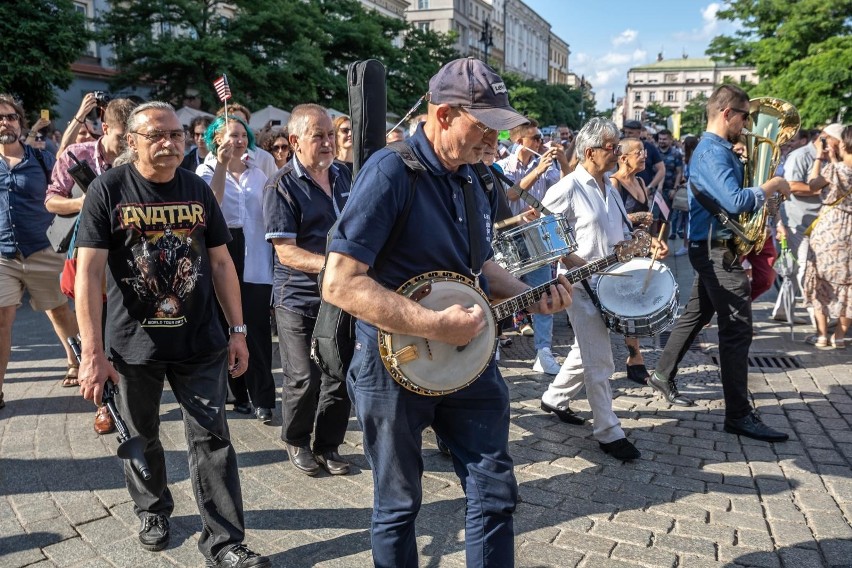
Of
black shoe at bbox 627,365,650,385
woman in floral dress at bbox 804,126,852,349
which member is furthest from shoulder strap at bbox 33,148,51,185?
woman in floral dress at bbox 804,126,852,349

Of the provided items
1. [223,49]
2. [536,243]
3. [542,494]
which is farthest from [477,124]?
[223,49]

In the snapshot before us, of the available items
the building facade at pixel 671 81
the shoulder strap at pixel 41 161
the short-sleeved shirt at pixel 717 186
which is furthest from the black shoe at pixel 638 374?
the building facade at pixel 671 81

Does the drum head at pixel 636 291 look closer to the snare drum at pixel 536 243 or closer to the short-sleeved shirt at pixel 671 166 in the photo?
the snare drum at pixel 536 243

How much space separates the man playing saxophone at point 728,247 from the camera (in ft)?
16.1

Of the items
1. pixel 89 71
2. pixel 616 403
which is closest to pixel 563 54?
pixel 89 71

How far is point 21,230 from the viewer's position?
5578 mm

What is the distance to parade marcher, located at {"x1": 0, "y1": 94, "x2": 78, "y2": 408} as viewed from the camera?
5414 millimetres

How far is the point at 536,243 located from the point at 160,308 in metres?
1.94

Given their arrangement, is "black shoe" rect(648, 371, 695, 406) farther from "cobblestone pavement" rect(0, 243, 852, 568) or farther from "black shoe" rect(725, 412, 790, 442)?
"black shoe" rect(725, 412, 790, 442)

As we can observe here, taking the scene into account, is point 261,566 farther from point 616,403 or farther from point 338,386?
point 616,403

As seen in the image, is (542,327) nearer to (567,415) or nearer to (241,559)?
(567,415)

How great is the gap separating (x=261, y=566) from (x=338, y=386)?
1.35 metres

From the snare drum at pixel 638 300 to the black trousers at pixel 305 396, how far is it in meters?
1.83

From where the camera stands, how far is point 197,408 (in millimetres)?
3318
